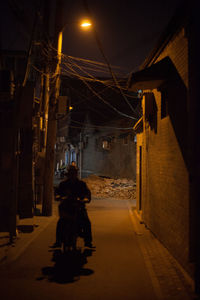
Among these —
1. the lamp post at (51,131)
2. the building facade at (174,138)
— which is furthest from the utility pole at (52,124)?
the building facade at (174,138)

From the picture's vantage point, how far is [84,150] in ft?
127

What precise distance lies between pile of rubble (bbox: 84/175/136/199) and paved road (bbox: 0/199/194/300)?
11.5m

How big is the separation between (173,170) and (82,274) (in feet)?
10.1

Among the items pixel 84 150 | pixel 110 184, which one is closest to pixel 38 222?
pixel 110 184

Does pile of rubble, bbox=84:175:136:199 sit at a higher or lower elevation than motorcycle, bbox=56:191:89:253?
lower

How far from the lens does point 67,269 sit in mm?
6109

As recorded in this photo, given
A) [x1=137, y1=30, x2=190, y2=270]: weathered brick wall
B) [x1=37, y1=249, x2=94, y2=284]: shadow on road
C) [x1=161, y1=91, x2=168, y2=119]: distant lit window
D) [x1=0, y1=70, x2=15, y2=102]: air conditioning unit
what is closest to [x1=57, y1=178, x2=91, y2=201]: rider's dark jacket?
[x1=37, y1=249, x2=94, y2=284]: shadow on road

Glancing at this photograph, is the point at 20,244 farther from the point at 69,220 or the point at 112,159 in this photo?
the point at 112,159

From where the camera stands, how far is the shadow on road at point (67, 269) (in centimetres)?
563

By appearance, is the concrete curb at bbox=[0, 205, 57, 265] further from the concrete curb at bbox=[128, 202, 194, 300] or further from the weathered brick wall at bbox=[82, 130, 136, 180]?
the weathered brick wall at bbox=[82, 130, 136, 180]

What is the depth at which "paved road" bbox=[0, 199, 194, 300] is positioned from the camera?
5.00 m

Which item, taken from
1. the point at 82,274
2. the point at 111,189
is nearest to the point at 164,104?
the point at 82,274

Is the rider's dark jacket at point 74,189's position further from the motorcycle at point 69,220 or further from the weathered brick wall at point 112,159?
the weathered brick wall at point 112,159

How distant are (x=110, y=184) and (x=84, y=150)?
46.3 ft
